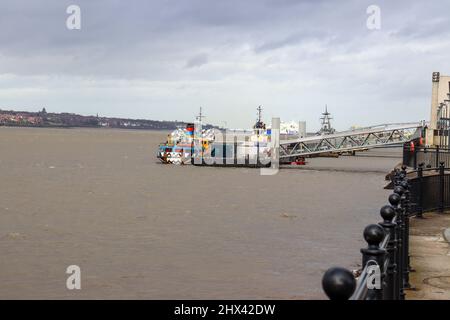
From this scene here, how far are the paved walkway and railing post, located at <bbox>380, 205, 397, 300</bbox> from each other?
7.54 feet

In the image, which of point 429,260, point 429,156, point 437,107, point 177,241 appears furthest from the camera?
point 437,107

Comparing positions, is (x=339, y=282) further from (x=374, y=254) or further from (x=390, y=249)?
(x=390, y=249)

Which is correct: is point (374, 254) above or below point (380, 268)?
above

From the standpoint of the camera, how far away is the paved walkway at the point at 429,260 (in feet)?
29.5

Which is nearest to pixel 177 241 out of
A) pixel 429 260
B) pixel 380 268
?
pixel 429 260

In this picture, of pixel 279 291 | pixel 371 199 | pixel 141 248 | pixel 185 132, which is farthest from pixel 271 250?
pixel 185 132

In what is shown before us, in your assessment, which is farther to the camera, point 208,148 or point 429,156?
point 208,148

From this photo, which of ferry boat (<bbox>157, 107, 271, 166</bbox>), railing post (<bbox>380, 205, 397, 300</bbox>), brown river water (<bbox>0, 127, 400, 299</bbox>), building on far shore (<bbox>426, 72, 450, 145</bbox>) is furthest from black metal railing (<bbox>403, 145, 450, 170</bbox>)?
ferry boat (<bbox>157, 107, 271, 166</bbox>)

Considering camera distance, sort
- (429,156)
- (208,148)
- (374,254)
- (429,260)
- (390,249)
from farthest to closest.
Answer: (208,148), (429,156), (429,260), (390,249), (374,254)

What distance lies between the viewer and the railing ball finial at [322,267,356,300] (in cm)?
364

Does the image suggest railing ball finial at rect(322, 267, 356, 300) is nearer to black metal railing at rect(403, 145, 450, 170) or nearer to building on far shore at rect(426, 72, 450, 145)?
black metal railing at rect(403, 145, 450, 170)

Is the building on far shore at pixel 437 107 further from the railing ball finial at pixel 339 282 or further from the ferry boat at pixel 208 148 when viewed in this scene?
the railing ball finial at pixel 339 282

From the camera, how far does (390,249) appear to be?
21.2 feet

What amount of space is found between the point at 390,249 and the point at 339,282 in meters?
2.96
